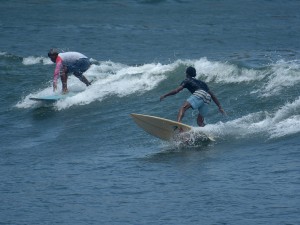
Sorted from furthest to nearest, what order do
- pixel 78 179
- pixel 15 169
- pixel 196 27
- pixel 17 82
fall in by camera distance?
pixel 196 27
pixel 17 82
pixel 15 169
pixel 78 179

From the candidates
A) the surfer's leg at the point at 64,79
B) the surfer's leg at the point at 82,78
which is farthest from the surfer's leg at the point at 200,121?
the surfer's leg at the point at 82,78

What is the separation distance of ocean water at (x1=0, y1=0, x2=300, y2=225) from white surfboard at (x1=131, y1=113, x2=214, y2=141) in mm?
208

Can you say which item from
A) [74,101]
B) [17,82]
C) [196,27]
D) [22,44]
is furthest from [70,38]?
[74,101]

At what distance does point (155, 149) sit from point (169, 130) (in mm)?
435

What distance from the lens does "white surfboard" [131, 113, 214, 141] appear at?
15.6 m

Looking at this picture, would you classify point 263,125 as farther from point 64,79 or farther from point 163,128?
point 64,79

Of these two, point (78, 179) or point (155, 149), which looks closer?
point (78, 179)

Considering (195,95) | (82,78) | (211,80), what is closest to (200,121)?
(195,95)

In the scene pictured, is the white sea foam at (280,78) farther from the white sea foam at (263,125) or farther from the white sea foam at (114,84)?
the white sea foam at (114,84)

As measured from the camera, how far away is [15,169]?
15.0 metres

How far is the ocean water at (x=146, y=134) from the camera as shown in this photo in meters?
12.3

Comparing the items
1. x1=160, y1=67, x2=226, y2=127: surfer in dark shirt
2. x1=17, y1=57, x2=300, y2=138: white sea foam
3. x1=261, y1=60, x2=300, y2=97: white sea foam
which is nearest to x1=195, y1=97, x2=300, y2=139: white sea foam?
x1=17, y1=57, x2=300, y2=138: white sea foam

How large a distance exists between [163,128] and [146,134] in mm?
1170

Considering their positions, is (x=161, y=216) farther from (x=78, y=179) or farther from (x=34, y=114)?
(x=34, y=114)
